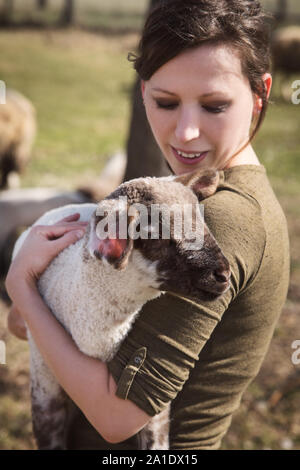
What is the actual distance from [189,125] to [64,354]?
90cm

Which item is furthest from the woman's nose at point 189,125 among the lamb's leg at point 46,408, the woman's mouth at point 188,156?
the lamb's leg at point 46,408

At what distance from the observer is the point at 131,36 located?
24125 mm

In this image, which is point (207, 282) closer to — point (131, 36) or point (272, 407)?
point (272, 407)

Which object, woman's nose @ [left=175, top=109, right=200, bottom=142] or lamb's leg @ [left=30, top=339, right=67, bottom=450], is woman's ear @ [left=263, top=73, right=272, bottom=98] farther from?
lamb's leg @ [left=30, top=339, right=67, bottom=450]

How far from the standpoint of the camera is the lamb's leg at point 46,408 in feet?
6.83

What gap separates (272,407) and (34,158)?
7850mm

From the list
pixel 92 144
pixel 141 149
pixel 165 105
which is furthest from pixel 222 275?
pixel 92 144

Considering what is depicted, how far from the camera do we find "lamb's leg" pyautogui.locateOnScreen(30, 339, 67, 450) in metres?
2.08

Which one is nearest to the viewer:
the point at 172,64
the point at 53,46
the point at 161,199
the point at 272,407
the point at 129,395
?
the point at 129,395

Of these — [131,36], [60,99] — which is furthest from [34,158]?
[131,36]

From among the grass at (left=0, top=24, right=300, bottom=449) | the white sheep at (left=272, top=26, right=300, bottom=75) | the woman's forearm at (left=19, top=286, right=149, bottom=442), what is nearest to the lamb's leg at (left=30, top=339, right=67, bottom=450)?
the woman's forearm at (left=19, top=286, right=149, bottom=442)

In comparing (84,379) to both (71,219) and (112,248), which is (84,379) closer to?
(112,248)

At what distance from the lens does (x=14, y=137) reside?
28.4 ft
